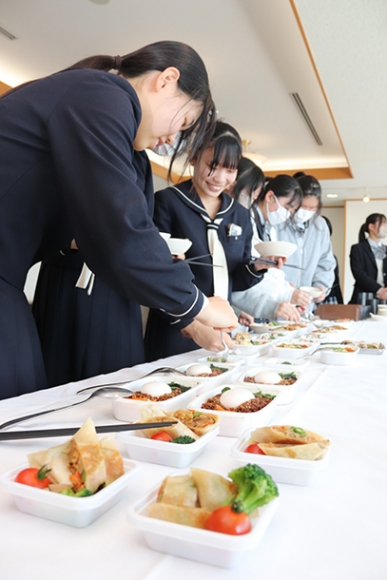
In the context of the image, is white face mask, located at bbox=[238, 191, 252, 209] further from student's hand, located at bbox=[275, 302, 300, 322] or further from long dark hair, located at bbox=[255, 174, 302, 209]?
student's hand, located at bbox=[275, 302, 300, 322]

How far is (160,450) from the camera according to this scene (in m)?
0.63

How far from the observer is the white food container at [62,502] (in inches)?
18.0

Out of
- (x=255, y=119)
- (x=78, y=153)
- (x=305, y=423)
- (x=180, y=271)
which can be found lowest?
(x=305, y=423)

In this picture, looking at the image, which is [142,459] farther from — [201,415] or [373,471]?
[373,471]

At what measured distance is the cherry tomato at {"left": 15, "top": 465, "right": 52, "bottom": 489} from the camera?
1.64ft

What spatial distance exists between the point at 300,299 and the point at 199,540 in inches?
84.8

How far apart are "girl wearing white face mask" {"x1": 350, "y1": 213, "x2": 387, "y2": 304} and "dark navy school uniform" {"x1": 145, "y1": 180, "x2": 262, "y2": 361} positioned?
10.5 feet

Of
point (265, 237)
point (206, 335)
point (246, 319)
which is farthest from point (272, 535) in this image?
point (265, 237)

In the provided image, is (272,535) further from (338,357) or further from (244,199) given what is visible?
(244,199)

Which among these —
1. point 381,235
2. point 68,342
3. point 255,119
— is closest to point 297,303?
point 68,342

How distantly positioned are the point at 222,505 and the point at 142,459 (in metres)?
0.23

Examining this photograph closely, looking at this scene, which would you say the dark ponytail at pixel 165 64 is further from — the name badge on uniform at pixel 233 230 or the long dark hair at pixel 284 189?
the long dark hair at pixel 284 189

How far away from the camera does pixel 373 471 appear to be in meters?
0.64

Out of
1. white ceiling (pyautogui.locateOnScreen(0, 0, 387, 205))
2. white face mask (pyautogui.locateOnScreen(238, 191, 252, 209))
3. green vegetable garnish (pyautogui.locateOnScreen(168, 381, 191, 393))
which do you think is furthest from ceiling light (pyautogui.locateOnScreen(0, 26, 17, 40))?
green vegetable garnish (pyautogui.locateOnScreen(168, 381, 191, 393))
